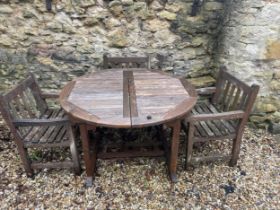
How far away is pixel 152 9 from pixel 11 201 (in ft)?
7.61

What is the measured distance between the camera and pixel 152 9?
2588 mm

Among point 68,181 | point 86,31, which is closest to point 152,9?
point 86,31

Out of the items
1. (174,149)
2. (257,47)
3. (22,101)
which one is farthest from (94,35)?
(257,47)

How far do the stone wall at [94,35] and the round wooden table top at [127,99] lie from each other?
1.59 feet

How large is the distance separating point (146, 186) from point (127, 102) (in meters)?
0.82

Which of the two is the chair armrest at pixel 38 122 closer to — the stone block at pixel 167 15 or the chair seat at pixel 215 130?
the chair seat at pixel 215 130

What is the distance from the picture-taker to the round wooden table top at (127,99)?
167 centimetres

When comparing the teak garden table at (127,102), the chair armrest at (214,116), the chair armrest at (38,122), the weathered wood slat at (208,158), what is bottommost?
the weathered wood slat at (208,158)

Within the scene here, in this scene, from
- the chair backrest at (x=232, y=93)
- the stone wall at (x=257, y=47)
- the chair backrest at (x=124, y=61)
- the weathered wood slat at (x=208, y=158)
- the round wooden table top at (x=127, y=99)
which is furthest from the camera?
the chair backrest at (x=124, y=61)

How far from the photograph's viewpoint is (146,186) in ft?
6.97

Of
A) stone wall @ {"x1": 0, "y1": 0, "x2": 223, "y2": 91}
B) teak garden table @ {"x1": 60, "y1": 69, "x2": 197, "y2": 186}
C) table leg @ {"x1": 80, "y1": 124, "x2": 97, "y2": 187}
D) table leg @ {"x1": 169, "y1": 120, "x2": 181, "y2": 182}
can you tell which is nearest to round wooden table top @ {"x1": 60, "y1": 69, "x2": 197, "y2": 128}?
teak garden table @ {"x1": 60, "y1": 69, "x2": 197, "y2": 186}

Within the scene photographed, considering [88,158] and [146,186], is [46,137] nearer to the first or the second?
[88,158]

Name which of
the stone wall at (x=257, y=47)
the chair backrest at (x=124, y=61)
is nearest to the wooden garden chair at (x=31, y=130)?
the chair backrest at (x=124, y=61)

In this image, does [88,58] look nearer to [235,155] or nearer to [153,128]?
[153,128]
